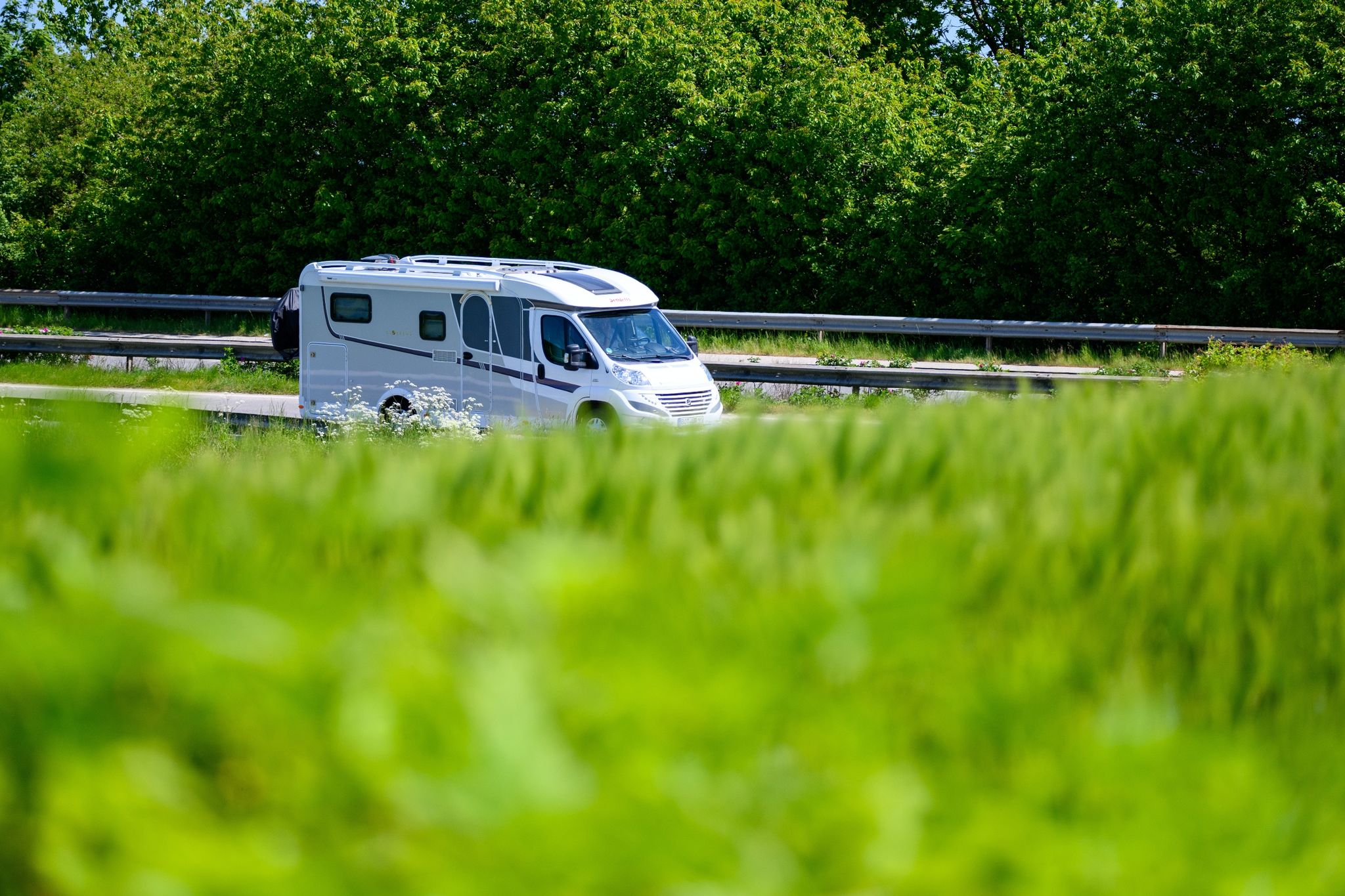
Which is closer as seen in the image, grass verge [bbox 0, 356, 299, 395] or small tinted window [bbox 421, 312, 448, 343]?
small tinted window [bbox 421, 312, 448, 343]

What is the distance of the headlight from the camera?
14.3 m

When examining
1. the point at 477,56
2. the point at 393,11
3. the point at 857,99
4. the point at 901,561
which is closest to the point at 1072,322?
the point at 857,99

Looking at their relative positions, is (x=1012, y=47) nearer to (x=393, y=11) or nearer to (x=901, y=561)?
(x=393, y=11)

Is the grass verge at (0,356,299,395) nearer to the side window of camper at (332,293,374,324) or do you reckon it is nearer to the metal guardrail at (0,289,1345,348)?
the side window of camper at (332,293,374,324)

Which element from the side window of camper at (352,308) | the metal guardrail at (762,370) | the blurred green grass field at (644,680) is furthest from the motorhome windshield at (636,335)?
the blurred green grass field at (644,680)

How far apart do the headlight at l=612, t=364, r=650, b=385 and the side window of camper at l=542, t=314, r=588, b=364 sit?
59 cm

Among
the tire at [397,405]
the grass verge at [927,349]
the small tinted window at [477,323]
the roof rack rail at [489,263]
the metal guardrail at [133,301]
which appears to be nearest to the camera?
the small tinted window at [477,323]

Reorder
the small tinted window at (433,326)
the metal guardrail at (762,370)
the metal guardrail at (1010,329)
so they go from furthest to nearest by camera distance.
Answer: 1. the metal guardrail at (1010,329)
2. the metal guardrail at (762,370)
3. the small tinted window at (433,326)

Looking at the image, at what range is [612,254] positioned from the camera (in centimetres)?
2706

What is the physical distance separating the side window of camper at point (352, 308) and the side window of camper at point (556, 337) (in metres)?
2.51

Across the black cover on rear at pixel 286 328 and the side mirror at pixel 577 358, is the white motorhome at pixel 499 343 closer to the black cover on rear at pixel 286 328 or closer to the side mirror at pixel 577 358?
the side mirror at pixel 577 358

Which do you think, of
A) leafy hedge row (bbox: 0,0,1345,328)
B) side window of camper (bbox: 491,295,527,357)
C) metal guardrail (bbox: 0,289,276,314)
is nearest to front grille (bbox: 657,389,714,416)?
side window of camper (bbox: 491,295,527,357)

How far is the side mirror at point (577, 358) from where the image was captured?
14320 mm

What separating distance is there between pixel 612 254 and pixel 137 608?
85.1 ft
